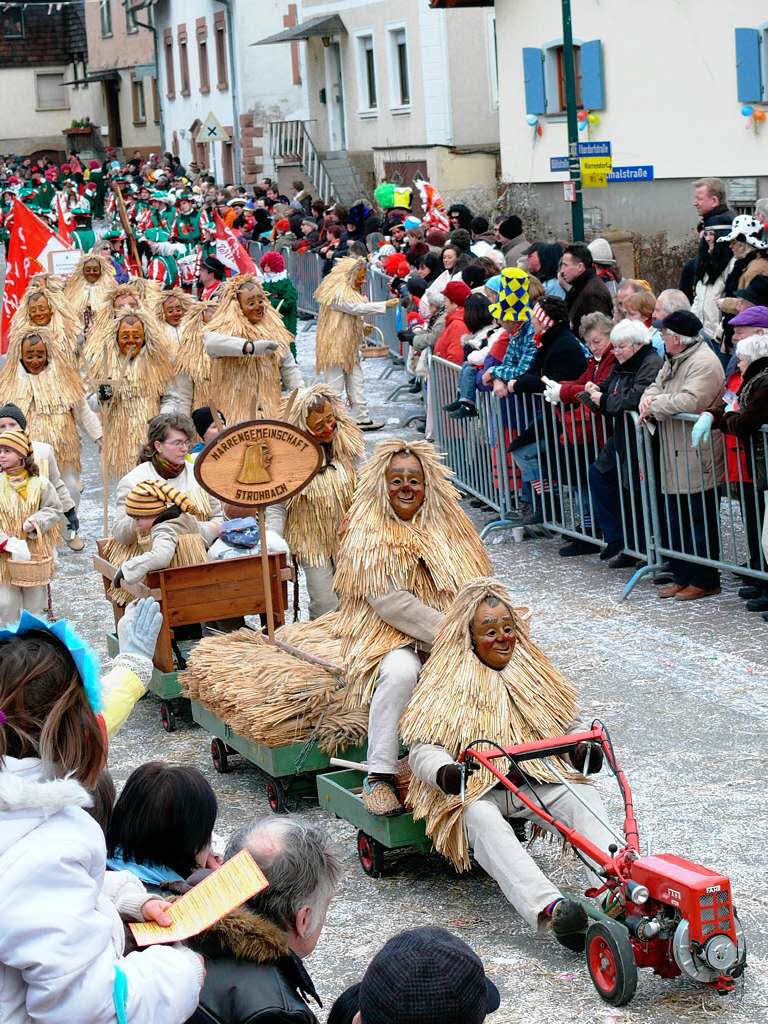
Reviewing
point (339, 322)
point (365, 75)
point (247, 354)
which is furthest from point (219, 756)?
point (365, 75)

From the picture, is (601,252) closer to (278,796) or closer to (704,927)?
(278,796)

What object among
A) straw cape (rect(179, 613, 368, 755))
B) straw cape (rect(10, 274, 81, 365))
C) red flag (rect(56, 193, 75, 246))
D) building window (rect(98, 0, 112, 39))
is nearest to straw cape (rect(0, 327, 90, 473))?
straw cape (rect(10, 274, 81, 365))

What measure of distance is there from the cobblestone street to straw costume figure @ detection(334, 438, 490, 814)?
2.18 feet

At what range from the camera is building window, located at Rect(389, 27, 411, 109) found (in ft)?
113

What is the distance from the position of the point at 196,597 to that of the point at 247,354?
4.11m

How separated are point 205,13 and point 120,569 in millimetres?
41811

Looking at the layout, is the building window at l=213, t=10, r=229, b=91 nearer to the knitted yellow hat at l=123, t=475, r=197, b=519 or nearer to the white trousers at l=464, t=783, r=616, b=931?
the knitted yellow hat at l=123, t=475, r=197, b=519

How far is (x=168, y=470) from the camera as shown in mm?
8484

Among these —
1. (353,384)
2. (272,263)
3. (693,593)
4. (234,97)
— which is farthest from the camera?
(234,97)

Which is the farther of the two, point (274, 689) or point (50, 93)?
point (50, 93)

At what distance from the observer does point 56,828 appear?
2.91 meters

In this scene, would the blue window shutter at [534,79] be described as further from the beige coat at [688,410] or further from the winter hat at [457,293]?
the beige coat at [688,410]

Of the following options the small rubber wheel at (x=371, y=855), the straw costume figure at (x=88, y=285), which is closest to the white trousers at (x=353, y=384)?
the straw costume figure at (x=88, y=285)

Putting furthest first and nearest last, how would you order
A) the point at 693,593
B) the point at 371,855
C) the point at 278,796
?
the point at 693,593
the point at 278,796
the point at 371,855
